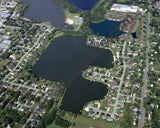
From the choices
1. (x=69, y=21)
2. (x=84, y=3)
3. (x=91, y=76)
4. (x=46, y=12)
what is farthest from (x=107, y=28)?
(x=46, y=12)

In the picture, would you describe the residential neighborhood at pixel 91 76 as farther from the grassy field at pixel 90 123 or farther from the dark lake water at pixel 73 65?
the dark lake water at pixel 73 65

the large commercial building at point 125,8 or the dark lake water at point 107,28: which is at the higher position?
the large commercial building at point 125,8

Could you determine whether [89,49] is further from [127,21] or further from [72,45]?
[127,21]

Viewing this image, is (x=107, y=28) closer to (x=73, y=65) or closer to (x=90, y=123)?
(x=73, y=65)

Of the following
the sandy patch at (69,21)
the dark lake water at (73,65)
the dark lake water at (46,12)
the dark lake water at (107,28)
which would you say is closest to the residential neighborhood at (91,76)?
the sandy patch at (69,21)

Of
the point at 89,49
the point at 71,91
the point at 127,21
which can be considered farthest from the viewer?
the point at 127,21

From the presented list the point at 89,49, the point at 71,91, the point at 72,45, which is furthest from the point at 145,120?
the point at 72,45
